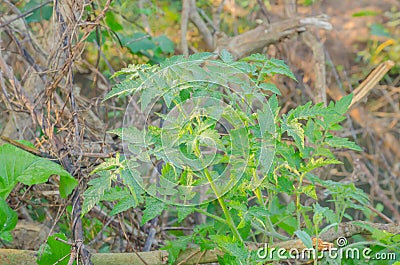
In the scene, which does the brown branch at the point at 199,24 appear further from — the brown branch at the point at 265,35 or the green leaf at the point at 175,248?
the green leaf at the point at 175,248

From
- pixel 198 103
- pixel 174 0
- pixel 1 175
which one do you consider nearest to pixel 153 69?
pixel 198 103

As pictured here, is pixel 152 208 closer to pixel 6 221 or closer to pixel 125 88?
pixel 125 88

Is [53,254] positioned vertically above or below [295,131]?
below

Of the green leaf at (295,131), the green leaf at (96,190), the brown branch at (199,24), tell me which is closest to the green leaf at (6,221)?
the green leaf at (96,190)

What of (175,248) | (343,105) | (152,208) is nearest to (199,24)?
(343,105)

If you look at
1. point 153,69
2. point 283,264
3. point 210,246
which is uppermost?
point 153,69

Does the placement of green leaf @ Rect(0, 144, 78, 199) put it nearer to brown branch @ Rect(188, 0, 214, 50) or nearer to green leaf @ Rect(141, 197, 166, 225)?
green leaf @ Rect(141, 197, 166, 225)

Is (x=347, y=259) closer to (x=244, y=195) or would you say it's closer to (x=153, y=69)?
(x=244, y=195)
